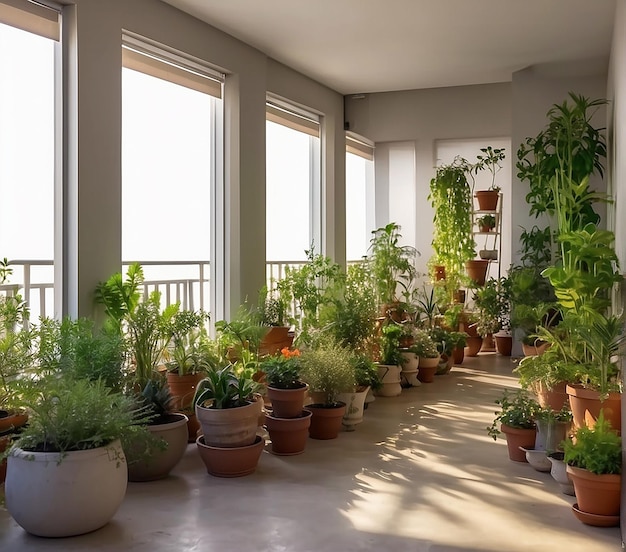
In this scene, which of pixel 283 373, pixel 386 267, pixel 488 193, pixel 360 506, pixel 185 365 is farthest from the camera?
pixel 488 193

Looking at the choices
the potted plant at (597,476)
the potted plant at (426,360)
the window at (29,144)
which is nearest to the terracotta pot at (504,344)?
the potted plant at (426,360)

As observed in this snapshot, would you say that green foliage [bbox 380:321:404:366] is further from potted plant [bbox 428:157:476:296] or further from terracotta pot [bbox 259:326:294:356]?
potted plant [bbox 428:157:476:296]

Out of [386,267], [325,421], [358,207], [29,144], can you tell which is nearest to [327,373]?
[325,421]

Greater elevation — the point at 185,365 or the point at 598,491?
the point at 185,365

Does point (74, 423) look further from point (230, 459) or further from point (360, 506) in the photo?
point (360, 506)

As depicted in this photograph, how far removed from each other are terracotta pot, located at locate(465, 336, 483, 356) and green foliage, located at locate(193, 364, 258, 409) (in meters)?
4.67

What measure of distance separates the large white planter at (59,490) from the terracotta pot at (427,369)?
420cm

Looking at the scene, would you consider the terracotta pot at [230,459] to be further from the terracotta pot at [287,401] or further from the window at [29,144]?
the window at [29,144]

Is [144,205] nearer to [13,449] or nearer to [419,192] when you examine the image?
[419,192]

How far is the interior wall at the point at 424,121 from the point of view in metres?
8.72

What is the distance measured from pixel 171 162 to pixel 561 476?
5830mm

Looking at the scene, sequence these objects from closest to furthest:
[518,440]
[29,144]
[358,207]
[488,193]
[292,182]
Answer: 1. [518,440]
2. [29,144]
3. [488,193]
4. [292,182]
5. [358,207]

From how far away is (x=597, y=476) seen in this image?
321 centimetres

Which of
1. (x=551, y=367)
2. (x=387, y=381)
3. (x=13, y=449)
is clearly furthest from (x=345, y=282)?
(x=13, y=449)
